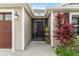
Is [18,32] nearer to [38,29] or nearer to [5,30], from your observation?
[5,30]

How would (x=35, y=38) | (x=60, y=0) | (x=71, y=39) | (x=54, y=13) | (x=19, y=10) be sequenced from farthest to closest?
(x=35, y=38), (x=54, y=13), (x=19, y=10), (x=71, y=39), (x=60, y=0)

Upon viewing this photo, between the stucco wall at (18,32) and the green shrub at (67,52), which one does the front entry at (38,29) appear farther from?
the green shrub at (67,52)

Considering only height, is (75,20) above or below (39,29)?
above

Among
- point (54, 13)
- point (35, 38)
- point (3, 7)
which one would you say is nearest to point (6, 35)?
point (3, 7)

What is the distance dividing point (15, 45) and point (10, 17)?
2136mm

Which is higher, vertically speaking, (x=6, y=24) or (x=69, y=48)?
(x=6, y=24)

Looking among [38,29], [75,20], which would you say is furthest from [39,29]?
[75,20]

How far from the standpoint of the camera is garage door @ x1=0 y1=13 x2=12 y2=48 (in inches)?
555

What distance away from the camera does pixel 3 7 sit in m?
13.7

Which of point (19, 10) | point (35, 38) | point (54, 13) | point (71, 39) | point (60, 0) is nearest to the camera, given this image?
point (60, 0)

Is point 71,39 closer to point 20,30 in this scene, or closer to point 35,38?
point 20,30

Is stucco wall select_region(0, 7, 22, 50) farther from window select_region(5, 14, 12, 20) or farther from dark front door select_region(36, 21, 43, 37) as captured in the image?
dark front door select_region(36, 21, 43, 37)

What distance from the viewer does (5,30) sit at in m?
14.2

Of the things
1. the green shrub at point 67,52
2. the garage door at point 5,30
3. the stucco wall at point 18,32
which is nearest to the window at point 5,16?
the garage door at point 5,30
